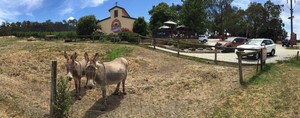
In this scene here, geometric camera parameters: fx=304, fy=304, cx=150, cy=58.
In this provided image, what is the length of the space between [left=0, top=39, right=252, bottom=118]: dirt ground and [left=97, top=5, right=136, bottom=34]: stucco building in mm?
36991

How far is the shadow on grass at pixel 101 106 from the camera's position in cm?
997

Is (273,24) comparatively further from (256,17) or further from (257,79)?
(257,79)

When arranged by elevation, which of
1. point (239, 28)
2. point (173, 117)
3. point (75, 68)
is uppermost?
point (239, 28)

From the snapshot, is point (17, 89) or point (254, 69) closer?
point (17, 89)

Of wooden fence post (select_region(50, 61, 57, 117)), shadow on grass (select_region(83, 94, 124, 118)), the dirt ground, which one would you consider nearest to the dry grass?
the dirt ground

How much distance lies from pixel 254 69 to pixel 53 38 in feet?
91.2

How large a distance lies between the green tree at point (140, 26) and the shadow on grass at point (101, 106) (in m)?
40.6

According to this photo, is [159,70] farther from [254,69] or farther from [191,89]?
[254,69]

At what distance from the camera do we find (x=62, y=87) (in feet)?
30.2

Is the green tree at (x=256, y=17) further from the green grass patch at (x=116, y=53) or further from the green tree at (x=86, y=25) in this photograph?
the green grass patch at (x=116, y=53)

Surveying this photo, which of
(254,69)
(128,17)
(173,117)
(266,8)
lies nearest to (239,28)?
(266,8)

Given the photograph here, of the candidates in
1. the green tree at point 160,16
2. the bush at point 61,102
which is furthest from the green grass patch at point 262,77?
the green tree at point 160,16

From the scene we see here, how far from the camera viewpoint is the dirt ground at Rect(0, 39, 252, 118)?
1010cm

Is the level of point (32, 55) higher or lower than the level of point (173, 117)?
higher
